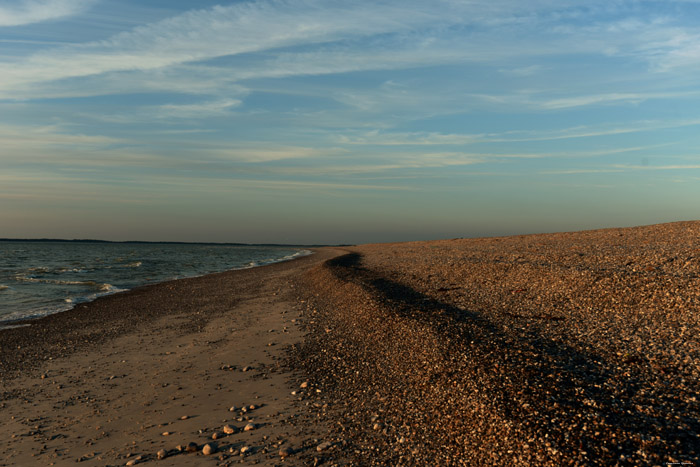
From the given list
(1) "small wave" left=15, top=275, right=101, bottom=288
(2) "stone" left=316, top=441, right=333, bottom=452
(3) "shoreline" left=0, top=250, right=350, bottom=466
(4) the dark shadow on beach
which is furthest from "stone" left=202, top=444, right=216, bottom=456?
(1) "small wave" left=15, top=275, right=101, bottom=288

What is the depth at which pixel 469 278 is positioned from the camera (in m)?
22.0

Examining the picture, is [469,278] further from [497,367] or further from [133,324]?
[133,324]

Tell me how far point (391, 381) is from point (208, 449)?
13.7ft

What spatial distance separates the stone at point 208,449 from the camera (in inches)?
279

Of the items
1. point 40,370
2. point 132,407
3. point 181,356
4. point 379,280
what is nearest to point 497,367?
point 132,407

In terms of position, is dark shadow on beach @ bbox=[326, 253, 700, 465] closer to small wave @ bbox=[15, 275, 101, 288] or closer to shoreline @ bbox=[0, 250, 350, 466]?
A: shoreline @ bbox=[0, 250, 350, 466]

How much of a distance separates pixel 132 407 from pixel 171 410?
0.97 m

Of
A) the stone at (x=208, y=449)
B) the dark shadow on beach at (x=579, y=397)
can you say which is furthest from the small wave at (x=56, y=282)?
the dark shadow on beach at (x=579, y=397)

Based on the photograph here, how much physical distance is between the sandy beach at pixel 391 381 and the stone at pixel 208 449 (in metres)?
0.07

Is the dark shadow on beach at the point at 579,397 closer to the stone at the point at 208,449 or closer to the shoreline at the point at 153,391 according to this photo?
the shoreline at the point at 153,391

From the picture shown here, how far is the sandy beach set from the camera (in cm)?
674

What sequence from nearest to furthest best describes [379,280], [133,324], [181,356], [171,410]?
[171,410] < [181,356] < [133,324] < [379,280]

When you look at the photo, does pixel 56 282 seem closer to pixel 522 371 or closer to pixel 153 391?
pixel 153 391

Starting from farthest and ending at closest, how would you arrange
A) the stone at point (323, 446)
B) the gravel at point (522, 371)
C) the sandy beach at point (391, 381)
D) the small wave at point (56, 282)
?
the small wave at point (56, 282)
the stone at point (323, 446)
the sandy beach at point (391, 381)
the gravel at point (522, 371)
